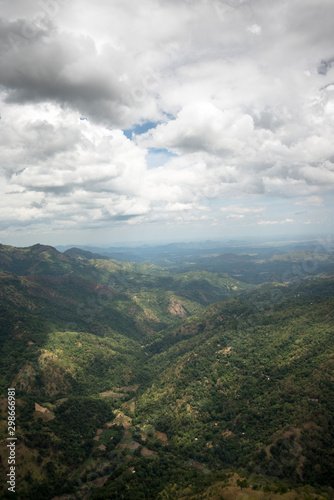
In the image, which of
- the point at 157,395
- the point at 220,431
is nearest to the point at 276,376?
the point at 220,431

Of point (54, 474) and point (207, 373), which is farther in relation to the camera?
point (207, 373)

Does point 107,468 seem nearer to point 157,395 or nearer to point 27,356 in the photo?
point 157,395

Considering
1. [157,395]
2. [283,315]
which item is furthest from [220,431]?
[283,315]

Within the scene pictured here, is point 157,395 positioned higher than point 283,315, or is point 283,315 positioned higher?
point 283,315

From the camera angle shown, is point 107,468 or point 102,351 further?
point 102,351

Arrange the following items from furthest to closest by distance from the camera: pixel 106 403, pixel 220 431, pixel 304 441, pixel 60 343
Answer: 1. pixel 60 343
2. pixel 106 403
3. pixel 220 431
4. pixel 304 441

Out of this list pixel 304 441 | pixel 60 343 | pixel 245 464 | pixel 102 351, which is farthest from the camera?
pixel 102 351

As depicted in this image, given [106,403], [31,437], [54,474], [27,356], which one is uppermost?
[27,356]

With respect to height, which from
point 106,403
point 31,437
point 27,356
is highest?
point 27,356

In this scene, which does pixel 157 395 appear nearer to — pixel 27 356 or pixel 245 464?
pixel 245 464
